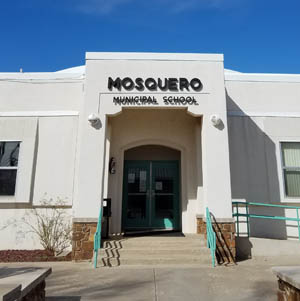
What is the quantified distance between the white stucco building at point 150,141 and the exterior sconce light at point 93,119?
1.1 inches

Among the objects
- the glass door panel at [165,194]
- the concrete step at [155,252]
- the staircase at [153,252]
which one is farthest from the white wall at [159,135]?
the concrete step at [155,252]

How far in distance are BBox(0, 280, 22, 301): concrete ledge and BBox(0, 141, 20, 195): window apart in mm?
5716

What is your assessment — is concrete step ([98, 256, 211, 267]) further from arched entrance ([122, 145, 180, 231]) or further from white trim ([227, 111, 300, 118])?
white trim ([227, 111, 300, 118])

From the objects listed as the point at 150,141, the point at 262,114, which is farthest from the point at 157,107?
the point at 262,114

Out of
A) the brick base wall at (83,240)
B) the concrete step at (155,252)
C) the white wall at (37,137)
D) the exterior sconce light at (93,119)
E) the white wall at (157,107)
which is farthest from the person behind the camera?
the white wall at (37,137)

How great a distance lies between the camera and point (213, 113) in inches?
267

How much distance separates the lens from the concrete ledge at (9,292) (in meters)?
2.20

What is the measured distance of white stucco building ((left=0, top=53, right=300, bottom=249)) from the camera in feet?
21.8

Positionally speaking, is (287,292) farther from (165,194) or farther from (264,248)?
(165,194)

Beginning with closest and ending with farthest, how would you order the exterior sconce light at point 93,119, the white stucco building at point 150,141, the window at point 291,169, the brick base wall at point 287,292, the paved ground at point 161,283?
the brick base wall at point 287,292, the paved ground at point 161,283, the exterior sconce light at point 93,119, the white stucco building at point 150,141, the window at point 291,169

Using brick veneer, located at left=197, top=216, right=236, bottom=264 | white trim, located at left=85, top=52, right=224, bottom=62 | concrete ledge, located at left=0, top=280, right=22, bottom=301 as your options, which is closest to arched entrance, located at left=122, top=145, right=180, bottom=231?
brick veneer, located at left=197, top=216, right=236, bottom=264

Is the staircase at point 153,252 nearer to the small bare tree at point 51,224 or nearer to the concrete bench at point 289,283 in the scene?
the small bare tree at point 51,224

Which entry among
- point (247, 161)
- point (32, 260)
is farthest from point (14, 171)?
point (247, 161)

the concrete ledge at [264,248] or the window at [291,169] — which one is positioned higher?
the window at [291,169]
